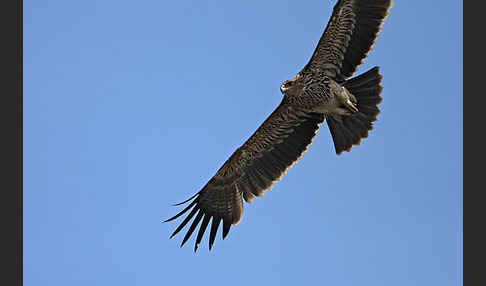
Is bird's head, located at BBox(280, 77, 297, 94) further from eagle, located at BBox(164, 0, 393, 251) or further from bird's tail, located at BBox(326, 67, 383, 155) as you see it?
bird's tail, located at BBox(326, 67, 383, 155)

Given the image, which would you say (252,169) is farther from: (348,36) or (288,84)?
(348,36)

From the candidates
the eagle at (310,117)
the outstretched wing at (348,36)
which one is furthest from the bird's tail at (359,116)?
the outstretched wing at (348,36)

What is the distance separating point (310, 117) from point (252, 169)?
1196 mm

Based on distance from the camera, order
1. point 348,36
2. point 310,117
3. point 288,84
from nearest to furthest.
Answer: point 348,36 < point 288,84 < point 310,117

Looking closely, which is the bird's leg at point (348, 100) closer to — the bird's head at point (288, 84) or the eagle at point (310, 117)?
the eagle at point (310, 117)

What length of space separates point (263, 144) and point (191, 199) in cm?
135

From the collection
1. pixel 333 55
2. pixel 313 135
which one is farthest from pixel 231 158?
pixel 333 55

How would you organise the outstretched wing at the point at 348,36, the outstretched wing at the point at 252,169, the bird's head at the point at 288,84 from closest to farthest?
1. the outstretched wing at the point at 348,36
2. the bird's head at the point at 288,84
3. the outstretched wing at the point at 252,169

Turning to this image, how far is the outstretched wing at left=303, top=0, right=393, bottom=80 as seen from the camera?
763 cm

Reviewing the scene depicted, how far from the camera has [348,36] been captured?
778cm

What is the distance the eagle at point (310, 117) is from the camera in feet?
25.4

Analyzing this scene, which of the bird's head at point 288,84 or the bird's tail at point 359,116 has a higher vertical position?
the bird's head at point 288,84

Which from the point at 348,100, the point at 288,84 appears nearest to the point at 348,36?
the point at 348,100

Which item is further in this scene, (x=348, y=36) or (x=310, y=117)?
(x=310, y=117)
